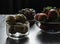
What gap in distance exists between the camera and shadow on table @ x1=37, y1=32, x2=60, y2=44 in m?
1.06

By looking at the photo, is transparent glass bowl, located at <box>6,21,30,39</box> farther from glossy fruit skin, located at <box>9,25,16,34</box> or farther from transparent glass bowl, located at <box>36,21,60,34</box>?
transparent glass bowl, located at <box>36,21,60,34</box>

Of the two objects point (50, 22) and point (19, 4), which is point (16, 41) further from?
point (19, 4)

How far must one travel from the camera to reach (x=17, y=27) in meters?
1.07

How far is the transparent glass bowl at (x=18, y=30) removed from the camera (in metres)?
1.07

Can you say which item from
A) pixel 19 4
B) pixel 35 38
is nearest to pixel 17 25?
pixel 35 38

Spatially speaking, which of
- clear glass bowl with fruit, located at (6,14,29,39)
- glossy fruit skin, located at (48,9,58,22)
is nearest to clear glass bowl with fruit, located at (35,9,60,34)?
glossy fruit skin, located at (48,9,58,22)

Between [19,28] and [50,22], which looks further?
[50,22]

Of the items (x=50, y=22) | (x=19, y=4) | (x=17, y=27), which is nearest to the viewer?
(x=17, y=27)

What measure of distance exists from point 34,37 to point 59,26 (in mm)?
181

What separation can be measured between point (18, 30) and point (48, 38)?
188 millimetres

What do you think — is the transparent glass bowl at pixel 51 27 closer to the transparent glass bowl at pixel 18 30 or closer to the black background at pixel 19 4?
the transparent glass bowl at pixel 18 30

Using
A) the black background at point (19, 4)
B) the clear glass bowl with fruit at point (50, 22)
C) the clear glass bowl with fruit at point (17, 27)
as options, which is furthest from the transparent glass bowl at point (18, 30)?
the black background at point (19, 4)

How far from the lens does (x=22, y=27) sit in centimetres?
107

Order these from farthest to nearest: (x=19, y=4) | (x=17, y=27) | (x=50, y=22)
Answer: (x=19, y=4), (x=50, y=22), (x=17, y=27)
